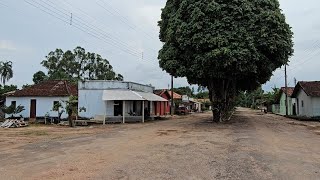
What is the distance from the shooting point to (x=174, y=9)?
3131 cm

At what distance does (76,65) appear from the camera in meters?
73.4

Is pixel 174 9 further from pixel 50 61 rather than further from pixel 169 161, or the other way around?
pixel 50 61

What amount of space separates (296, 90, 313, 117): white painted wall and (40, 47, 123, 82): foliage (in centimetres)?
4027

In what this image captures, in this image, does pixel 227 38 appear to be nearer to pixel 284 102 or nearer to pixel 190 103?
pixel 284 102

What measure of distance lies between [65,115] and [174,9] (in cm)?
1575

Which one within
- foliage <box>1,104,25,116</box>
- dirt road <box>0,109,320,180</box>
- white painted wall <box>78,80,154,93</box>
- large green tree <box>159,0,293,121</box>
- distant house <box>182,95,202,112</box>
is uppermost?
large green tree <box>159,0,293,121</box>

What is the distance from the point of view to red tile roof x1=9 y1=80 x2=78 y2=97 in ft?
123

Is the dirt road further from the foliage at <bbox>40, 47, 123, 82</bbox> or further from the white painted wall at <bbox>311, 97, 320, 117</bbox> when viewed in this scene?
the foliage at <bbox>40, 47, 123, 82</bbox>

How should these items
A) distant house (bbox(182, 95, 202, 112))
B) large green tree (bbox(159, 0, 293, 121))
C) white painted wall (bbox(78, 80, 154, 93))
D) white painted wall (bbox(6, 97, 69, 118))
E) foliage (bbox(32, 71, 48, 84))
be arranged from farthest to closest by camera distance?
1. distant house (bbox(182, 95, 202, 112))
2. foliage (bbox(32, 71, 48, 84))
3. white painted wall (bbox(6, 97, 69, 118))
4. white painted wall (bbox(78, 80, 154, 93))
5. large green tree (bbox(159, 0, 293, 121))

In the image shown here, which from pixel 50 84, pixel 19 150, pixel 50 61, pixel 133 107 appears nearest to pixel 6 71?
pixel 50 61

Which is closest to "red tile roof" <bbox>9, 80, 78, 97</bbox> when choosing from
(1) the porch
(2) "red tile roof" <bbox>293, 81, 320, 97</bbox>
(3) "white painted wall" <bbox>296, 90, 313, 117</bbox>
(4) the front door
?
(4) the front door

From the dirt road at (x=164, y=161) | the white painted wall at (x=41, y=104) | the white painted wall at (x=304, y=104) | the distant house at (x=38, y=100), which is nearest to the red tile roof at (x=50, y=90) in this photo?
the distant house at (x=38, y=100)

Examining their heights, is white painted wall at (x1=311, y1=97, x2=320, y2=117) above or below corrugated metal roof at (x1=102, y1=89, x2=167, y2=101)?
below

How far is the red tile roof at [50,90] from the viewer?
123 feet
